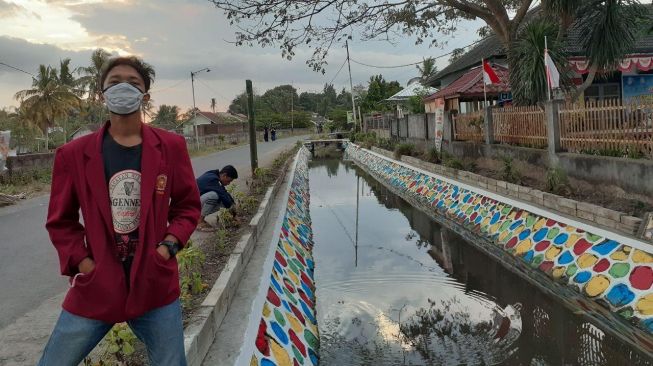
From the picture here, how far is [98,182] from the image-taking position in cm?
225

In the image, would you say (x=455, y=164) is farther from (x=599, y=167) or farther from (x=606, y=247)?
(x=606, y=247)

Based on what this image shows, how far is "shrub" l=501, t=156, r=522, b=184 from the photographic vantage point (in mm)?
10838

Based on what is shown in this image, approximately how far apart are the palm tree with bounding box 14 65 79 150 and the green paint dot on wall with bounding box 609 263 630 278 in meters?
39.2

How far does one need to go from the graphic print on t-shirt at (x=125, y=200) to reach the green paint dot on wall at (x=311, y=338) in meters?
3.55

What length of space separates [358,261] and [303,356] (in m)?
3.99

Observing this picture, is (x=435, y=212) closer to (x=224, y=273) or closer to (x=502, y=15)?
(x=502, y=15)

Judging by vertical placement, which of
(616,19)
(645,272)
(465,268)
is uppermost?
(616,19)

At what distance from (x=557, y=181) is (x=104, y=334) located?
8.50m

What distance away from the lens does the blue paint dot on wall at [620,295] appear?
5.58m

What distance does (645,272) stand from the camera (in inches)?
221

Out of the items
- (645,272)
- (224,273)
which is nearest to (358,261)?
(224,273)

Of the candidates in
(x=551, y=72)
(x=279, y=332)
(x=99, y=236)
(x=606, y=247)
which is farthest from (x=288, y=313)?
(x=551, y=72)

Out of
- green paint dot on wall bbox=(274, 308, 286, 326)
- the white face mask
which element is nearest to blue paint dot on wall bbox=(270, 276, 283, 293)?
green paint dot on wall bbox=(274, 308, 286, 326)

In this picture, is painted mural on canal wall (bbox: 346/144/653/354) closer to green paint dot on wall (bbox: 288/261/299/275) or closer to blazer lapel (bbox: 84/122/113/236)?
green paint dot on wall (bbox: 288/261/299/275)
